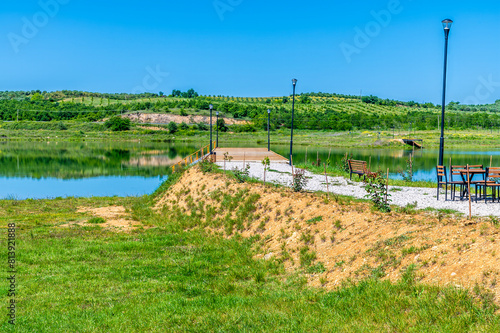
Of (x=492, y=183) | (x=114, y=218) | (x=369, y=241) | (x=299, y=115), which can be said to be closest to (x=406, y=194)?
(x=492, y=183)

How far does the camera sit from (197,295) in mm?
7887

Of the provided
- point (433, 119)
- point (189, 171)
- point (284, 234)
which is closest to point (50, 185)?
point (189, 171)

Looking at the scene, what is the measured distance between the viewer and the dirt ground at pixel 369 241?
6688mm

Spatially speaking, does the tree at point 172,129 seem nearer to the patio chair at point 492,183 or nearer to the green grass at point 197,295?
the green grass at point 197,295

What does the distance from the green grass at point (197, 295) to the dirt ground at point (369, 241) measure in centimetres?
33

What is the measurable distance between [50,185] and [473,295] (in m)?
30.1

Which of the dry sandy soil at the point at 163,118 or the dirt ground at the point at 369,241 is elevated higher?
the dry sandy soil at the point at 163,118

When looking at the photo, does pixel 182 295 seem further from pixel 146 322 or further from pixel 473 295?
pixel 473 295

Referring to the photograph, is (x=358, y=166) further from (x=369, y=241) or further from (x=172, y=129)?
(x=172, y=129)

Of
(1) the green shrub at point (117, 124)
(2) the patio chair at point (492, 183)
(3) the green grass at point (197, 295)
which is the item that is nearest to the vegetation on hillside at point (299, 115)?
(1) the green shrub at point (117, 124)

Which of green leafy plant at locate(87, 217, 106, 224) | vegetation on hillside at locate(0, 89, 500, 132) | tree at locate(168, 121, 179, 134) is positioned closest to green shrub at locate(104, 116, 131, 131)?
tree at locate(168, 121, 179, 134)

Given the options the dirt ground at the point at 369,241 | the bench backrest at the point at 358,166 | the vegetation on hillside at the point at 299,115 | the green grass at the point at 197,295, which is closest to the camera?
the green grass at the point at 197,295

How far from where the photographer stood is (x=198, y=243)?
12438 millimetres

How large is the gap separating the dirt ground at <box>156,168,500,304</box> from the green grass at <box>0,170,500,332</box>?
325 millimetres
